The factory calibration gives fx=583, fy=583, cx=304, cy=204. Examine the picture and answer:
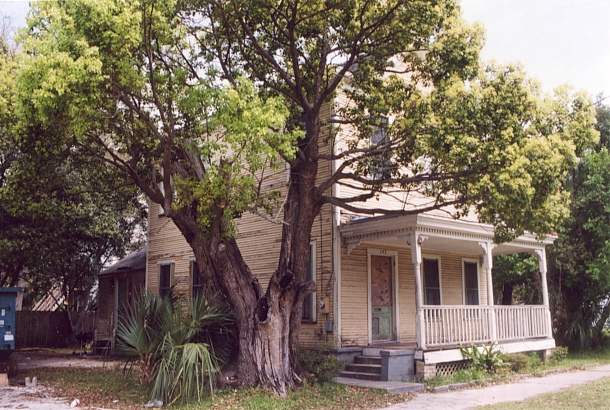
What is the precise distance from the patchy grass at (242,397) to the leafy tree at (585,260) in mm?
10822

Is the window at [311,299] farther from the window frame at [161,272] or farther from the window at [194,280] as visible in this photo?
the window frame at [161,272]

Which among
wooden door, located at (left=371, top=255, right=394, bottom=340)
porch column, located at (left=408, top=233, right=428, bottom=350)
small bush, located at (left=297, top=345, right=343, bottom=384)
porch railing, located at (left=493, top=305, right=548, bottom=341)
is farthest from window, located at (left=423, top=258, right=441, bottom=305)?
small bush, located at (left=297, top=345, right=343, bottom=384)

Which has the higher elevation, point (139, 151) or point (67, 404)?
point (139, 151)

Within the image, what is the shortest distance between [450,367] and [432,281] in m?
3.53

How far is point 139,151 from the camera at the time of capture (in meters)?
13.8

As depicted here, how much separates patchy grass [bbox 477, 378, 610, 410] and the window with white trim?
6.17 meters

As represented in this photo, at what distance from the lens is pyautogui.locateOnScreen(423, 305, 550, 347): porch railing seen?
47.2 feet

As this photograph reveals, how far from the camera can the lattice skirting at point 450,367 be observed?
567 inches

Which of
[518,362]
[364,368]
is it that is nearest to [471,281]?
[518,362]

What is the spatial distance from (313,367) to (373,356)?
8.19ft

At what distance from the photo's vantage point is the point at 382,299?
640 inches

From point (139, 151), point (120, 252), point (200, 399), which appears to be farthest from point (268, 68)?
point (120, 252)

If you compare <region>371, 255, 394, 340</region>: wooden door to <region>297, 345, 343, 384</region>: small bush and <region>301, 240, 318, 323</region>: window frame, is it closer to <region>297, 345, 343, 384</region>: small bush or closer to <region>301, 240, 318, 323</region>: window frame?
<region>301, 240, 318, 323</region>: window frame

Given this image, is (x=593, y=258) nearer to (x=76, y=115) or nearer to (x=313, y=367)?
(x=313, y=367)
